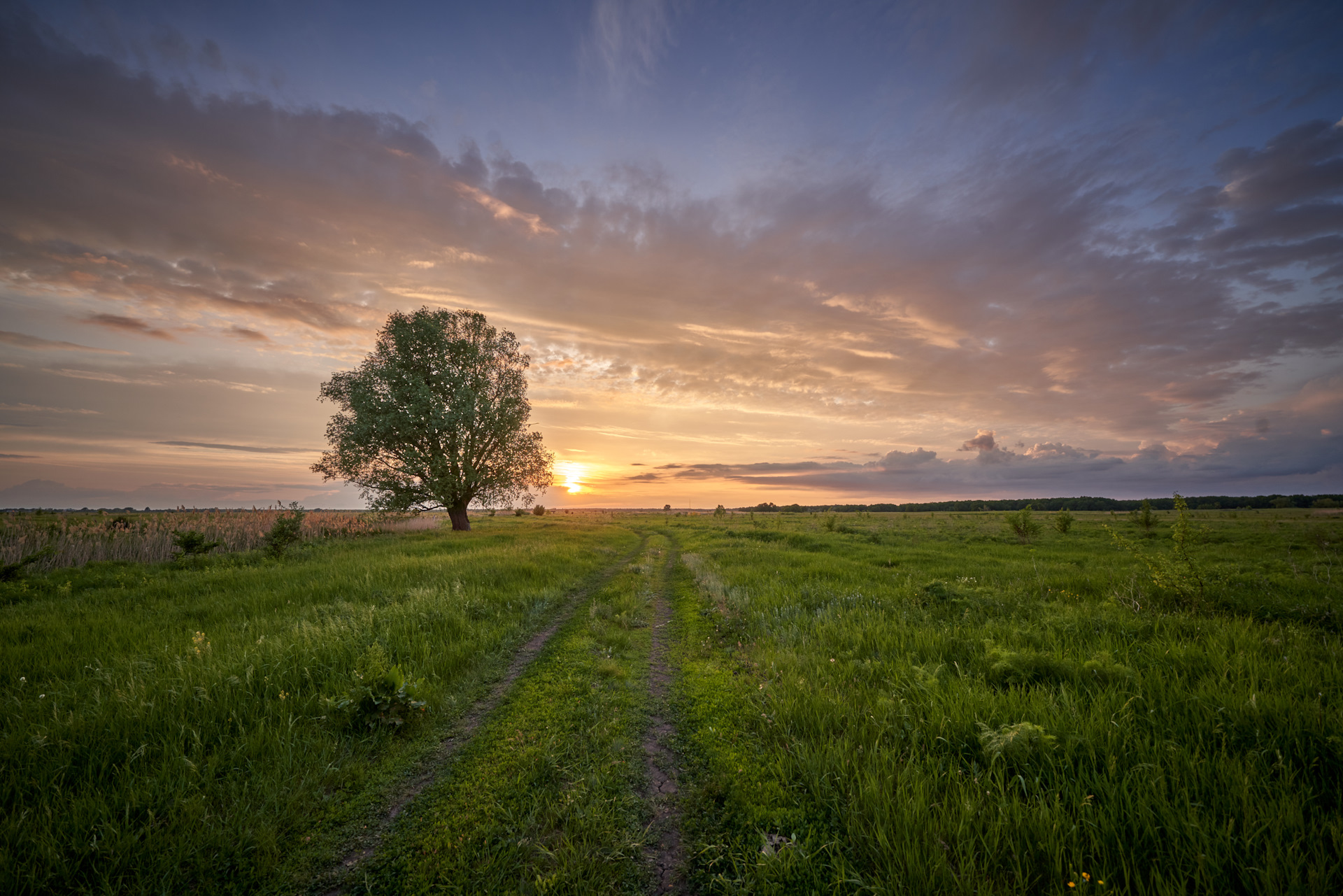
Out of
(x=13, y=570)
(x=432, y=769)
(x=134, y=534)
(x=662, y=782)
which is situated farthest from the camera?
(x=134, y=534)

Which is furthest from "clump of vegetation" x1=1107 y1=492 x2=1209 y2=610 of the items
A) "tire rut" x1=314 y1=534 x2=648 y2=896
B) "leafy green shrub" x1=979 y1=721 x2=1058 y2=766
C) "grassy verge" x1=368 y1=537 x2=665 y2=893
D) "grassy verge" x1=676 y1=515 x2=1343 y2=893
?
"tire rut" x1=314 y1=534 x2=648 y2=896

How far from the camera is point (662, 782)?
4.63m

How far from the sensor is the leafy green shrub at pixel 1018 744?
13.6 feet

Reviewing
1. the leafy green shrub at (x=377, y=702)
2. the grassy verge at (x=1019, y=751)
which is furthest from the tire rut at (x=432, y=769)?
the grassy verge at (x=1019, y=751)

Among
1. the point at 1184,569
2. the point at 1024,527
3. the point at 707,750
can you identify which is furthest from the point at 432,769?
the point at 1024,527

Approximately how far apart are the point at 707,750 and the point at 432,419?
2549cm

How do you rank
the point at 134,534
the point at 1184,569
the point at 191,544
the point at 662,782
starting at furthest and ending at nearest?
the point at 134,534
the point at 191,544
the point at 1184,569
the point at 662,782

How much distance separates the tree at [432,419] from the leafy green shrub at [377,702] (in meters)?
22.0

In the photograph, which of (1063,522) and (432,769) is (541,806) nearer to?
(432,769)

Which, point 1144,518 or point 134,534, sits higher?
point 134,534

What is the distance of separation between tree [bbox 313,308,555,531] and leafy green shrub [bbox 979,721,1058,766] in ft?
88.5

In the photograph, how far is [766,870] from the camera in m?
3.35

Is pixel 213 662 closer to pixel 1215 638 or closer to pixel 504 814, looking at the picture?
pixel 504 814

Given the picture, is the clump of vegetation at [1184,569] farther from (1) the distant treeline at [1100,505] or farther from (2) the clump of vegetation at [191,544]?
(1) the distant treeline at [1100,505]
